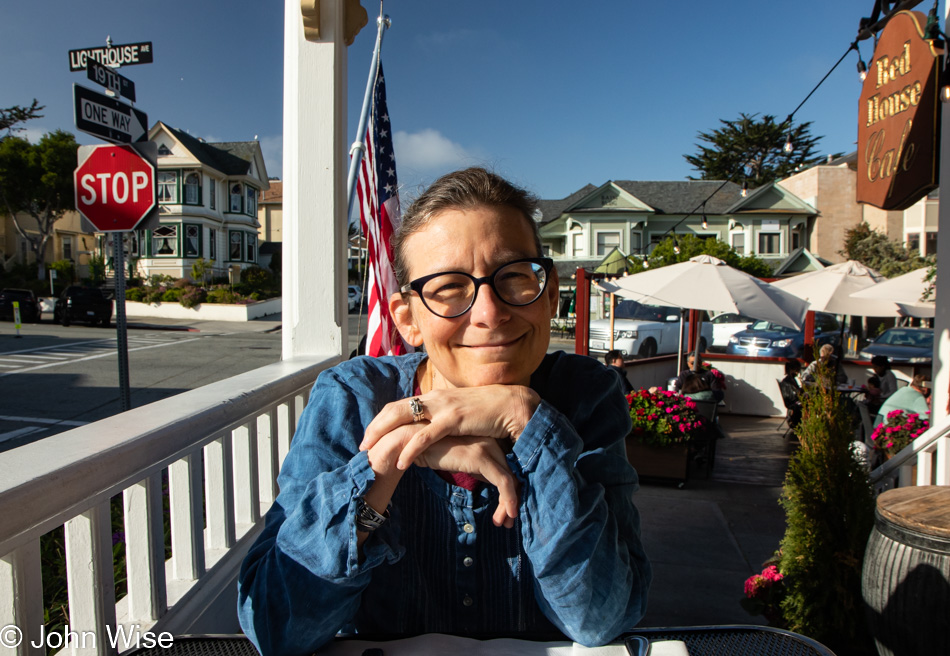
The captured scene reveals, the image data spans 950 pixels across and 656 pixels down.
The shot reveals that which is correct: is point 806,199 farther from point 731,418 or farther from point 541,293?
point 541,293

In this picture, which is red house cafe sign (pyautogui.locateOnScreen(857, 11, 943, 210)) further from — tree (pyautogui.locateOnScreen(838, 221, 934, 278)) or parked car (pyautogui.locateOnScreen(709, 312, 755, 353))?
tree (pyautogui.locateOnScreen(838, 221, 934, 278))

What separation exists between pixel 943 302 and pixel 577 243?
3485 centimetres

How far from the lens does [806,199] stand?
3825 centimetres

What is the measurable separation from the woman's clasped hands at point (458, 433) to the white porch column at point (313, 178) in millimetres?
2053

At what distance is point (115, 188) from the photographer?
3.40 m

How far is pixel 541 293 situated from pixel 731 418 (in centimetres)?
984

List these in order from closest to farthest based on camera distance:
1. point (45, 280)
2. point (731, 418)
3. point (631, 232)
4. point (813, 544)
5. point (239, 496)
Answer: point (239, 496)
point (813, 544)
point (731, 418)
point (45, 280)
point (631, 232)

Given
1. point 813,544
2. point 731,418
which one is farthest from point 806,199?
point 813,544

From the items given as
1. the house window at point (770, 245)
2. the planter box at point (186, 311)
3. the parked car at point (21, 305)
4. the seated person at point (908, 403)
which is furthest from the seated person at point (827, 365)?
the house window at point (770, 245)

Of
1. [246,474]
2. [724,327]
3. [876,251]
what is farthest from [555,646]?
[876,251]

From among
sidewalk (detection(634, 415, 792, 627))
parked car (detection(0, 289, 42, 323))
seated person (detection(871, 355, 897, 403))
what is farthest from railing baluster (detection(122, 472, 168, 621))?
parked car (detection(0, 289, 42, 323))

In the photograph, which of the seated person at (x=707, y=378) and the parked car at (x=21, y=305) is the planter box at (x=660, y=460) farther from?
the parked car at (x=21, y=305)

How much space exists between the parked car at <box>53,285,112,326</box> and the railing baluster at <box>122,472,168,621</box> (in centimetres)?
2544

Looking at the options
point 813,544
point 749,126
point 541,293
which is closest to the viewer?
point 541,293
